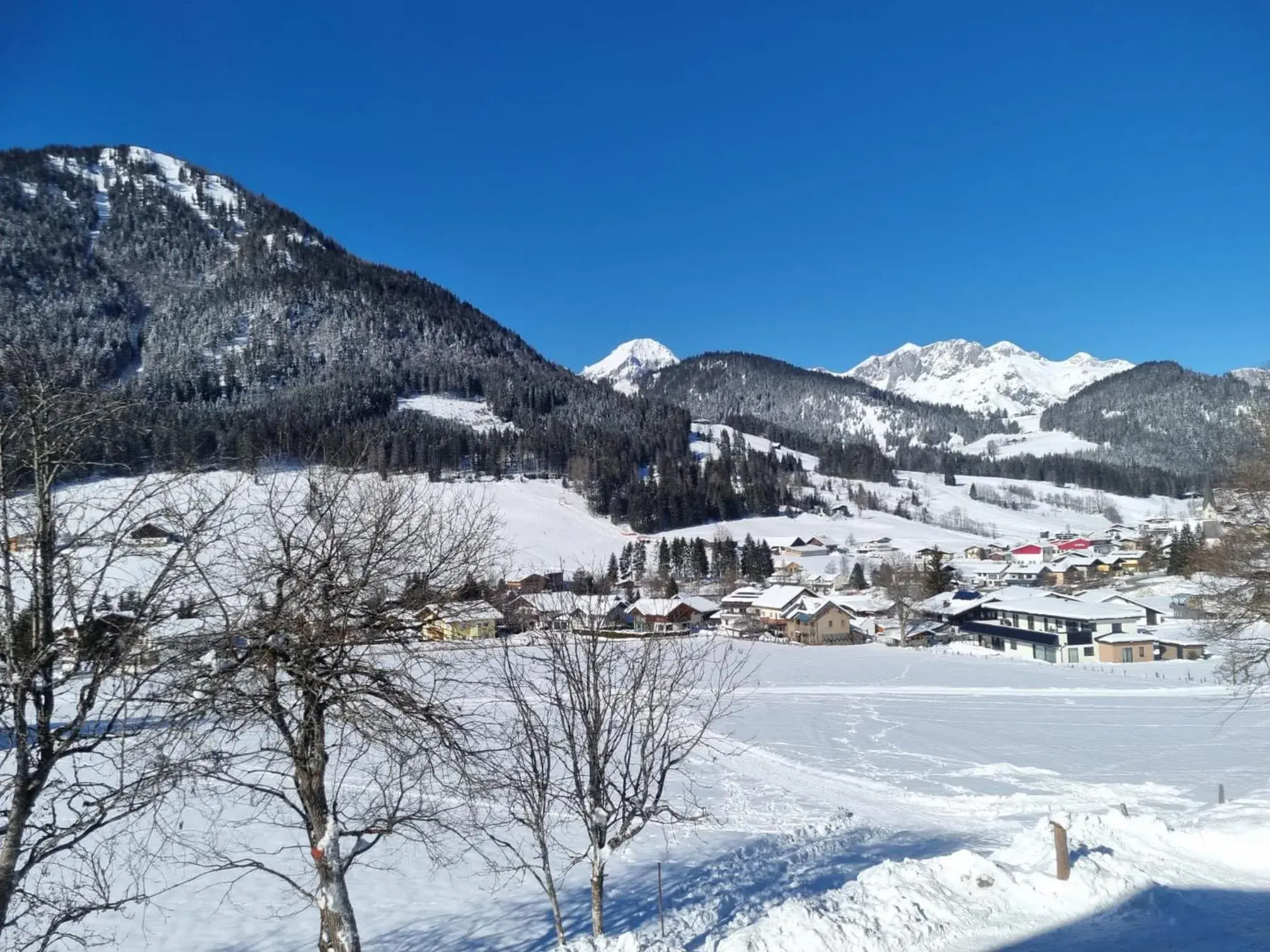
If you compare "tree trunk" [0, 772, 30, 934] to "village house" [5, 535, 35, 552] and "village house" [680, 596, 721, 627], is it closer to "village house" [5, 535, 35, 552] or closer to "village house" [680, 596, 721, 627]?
"village house" [5, 535, 35, 552]

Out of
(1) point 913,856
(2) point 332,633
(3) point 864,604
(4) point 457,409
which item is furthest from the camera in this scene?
(4) point 457,409

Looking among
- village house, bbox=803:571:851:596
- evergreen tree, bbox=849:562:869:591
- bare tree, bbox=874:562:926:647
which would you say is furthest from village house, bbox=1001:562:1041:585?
village house, bbox=803:571:851:596

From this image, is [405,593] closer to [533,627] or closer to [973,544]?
[533,627]

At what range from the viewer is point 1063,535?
117750 mm

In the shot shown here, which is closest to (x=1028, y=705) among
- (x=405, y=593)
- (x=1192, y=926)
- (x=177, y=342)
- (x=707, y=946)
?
Result: (x=1192, y=926)

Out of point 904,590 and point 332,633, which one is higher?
point 332,633

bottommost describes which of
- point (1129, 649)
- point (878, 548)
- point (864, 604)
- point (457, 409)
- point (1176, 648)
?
point (1129, 649)

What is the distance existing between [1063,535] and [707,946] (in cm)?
13257

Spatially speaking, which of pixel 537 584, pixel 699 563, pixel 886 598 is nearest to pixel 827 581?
pixel 886 598

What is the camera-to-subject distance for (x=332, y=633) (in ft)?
15.9

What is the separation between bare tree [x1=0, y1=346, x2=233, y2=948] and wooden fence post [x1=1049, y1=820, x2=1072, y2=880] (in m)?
8.32

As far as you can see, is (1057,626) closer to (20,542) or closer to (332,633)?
(332,633)

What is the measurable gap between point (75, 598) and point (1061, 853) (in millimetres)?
9360

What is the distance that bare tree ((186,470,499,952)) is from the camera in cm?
477
